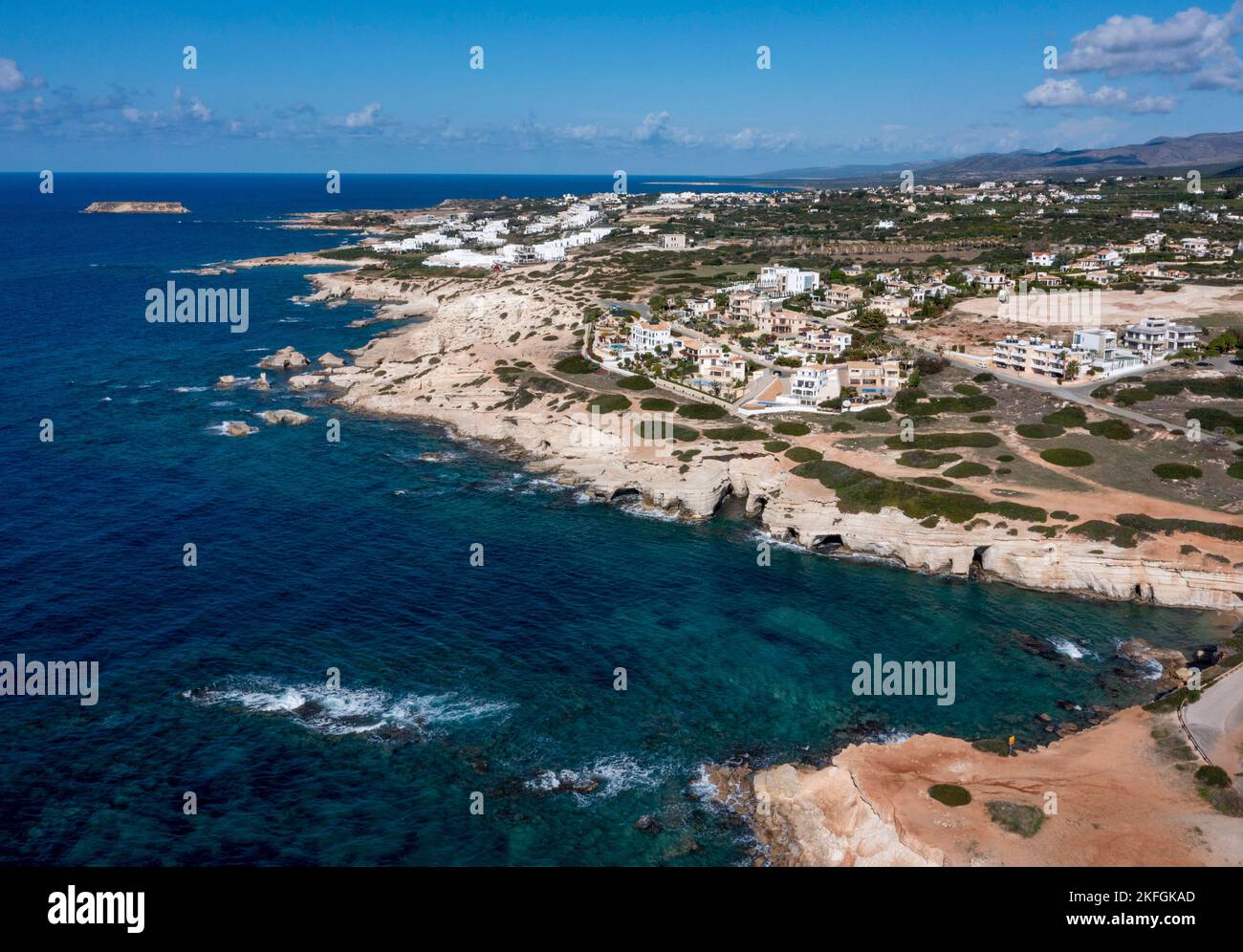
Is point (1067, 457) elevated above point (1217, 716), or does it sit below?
above

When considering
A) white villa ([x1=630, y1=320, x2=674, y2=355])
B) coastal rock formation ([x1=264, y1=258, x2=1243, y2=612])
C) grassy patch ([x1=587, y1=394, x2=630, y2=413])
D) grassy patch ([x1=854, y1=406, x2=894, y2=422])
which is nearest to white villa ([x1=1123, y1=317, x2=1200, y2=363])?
grassy patch ([x1=854, y1=406, x2=894, y2=422])

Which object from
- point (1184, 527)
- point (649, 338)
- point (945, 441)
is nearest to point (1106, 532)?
point (1184, 527)

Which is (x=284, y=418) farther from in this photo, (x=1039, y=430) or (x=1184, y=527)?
(x=1184, y=527)

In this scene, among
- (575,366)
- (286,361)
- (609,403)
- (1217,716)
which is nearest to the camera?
(1217,716)

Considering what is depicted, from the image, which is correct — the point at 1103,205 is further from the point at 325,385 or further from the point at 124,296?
the point at 124,296

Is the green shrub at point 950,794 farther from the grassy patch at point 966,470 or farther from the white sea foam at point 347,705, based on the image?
the grassy patch at point 966,470

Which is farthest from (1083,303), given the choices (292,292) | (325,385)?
(292,292)

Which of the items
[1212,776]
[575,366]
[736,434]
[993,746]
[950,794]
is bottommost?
[950,794]
